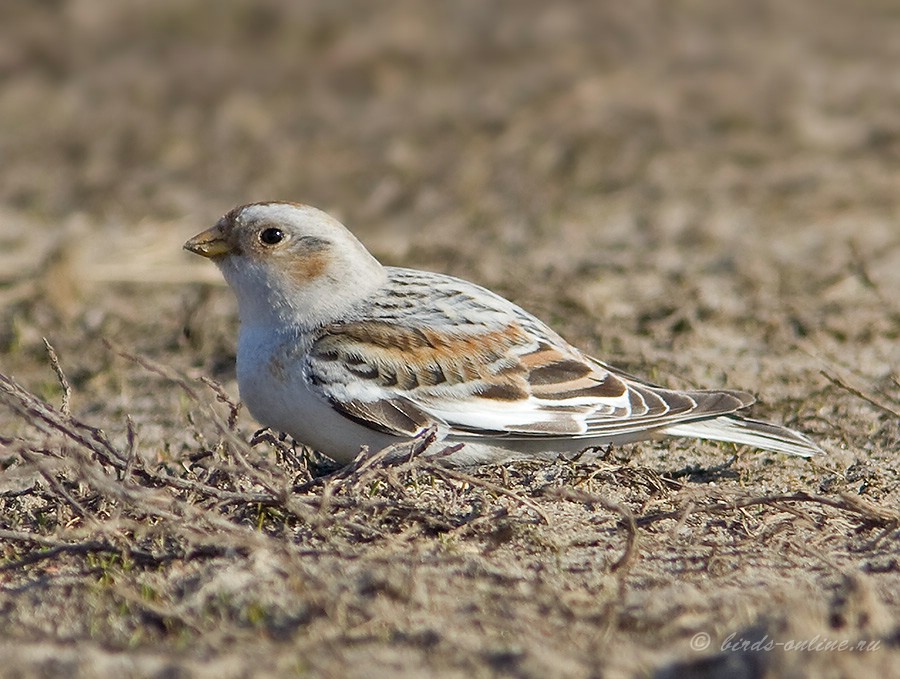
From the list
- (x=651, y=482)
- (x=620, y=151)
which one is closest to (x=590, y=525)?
(x=651, y=482)

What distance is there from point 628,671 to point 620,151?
6.84m

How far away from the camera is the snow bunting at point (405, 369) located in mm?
4559

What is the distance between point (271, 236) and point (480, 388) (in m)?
0.94

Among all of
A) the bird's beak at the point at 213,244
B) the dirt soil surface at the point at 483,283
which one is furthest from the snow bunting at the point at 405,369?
the dirt soil surface at the point at 483,283

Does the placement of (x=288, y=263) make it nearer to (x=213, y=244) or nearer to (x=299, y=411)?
(x=213, y=244)

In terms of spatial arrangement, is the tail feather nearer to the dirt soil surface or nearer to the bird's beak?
the dirt soil surface

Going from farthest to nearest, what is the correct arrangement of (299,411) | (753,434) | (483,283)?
(483,283) < (753,434) < (299,411)

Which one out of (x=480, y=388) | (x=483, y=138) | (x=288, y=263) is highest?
(x=288, y=263)

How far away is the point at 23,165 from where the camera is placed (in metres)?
9.62

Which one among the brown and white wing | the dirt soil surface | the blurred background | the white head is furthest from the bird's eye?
the blurred background

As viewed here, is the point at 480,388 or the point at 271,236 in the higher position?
the point at 271,236

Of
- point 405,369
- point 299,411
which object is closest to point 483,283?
point 405,369

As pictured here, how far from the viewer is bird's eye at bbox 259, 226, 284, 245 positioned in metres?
4.95

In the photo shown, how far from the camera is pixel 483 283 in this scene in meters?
7.42
